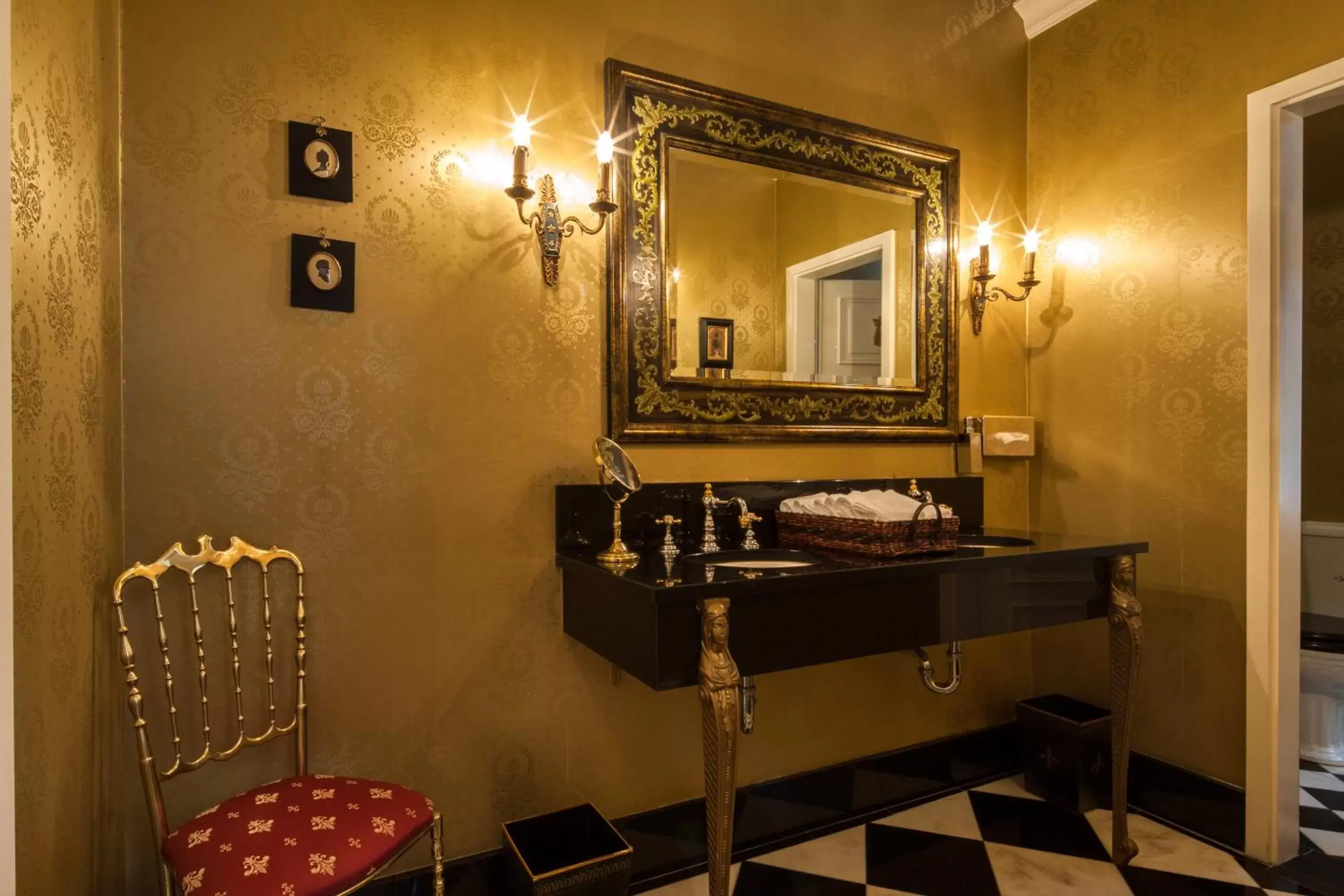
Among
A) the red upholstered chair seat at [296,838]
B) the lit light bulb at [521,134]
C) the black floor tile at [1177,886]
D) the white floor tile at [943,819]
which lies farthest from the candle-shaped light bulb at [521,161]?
the black floor tile at [1177,886]

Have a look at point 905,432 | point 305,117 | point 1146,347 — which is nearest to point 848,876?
point 905,432

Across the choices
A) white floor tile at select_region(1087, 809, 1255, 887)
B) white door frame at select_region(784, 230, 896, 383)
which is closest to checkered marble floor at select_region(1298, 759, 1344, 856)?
white floor tile at select_region(1087, 809, 1255, 887)

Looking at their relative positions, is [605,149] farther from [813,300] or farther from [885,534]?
[885,534]

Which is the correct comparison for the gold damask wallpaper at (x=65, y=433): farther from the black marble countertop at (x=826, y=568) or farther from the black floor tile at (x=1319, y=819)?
the black floor tile at (x=1319, y=819)

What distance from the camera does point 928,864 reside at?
1.91 m

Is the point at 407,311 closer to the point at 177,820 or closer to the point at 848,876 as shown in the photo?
the point at 177,820

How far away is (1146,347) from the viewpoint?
7.19ft

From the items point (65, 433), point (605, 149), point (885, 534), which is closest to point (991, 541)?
point (885, 534)

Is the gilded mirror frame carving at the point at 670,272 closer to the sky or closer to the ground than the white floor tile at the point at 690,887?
closer to the sky

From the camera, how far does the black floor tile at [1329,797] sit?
7.27 ft

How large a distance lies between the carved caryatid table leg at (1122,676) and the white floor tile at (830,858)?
65 centimetres

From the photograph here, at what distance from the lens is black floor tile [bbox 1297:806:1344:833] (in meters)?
2.07

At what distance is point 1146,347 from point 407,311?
2.07 meters

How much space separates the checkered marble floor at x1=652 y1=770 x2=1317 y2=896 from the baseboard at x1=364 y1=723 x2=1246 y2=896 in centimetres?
5
